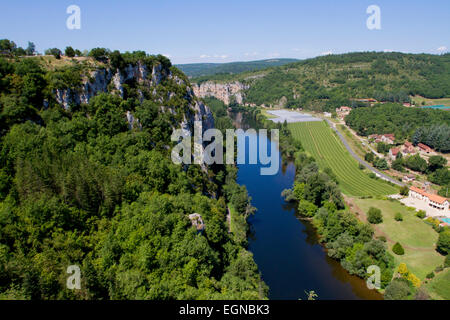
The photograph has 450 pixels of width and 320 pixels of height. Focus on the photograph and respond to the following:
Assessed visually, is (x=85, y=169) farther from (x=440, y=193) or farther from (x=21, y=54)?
(x=440, y=193)

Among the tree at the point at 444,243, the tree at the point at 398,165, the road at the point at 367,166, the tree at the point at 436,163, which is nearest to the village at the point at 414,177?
the tree at the point at 398,165

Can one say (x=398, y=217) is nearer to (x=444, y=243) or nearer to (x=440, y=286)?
(x=444, y=243)

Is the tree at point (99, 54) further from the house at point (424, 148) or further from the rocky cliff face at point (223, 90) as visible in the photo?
the rocky cliff face at point (223, 90)

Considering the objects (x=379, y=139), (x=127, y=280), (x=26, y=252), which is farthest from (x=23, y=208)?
(x=379, y=139)

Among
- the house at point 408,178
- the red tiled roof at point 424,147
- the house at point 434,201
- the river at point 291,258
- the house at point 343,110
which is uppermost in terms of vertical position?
the house at point 343,110

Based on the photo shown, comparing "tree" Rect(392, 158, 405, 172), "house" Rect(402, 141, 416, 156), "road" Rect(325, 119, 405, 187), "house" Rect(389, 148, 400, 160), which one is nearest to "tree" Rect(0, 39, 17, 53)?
"road" Rect(325, 119, 405, 187)

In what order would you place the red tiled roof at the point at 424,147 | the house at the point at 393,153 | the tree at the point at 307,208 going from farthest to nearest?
the red tiled roof at the point at 424,147 < the house at the point at 393,153 < the tree at the point at 307,208

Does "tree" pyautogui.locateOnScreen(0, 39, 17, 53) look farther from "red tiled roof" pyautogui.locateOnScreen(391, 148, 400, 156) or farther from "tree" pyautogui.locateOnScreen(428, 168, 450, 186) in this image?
"red tiled roof" pyautogui.locateOnScreen(391, 148, 400, 156)
